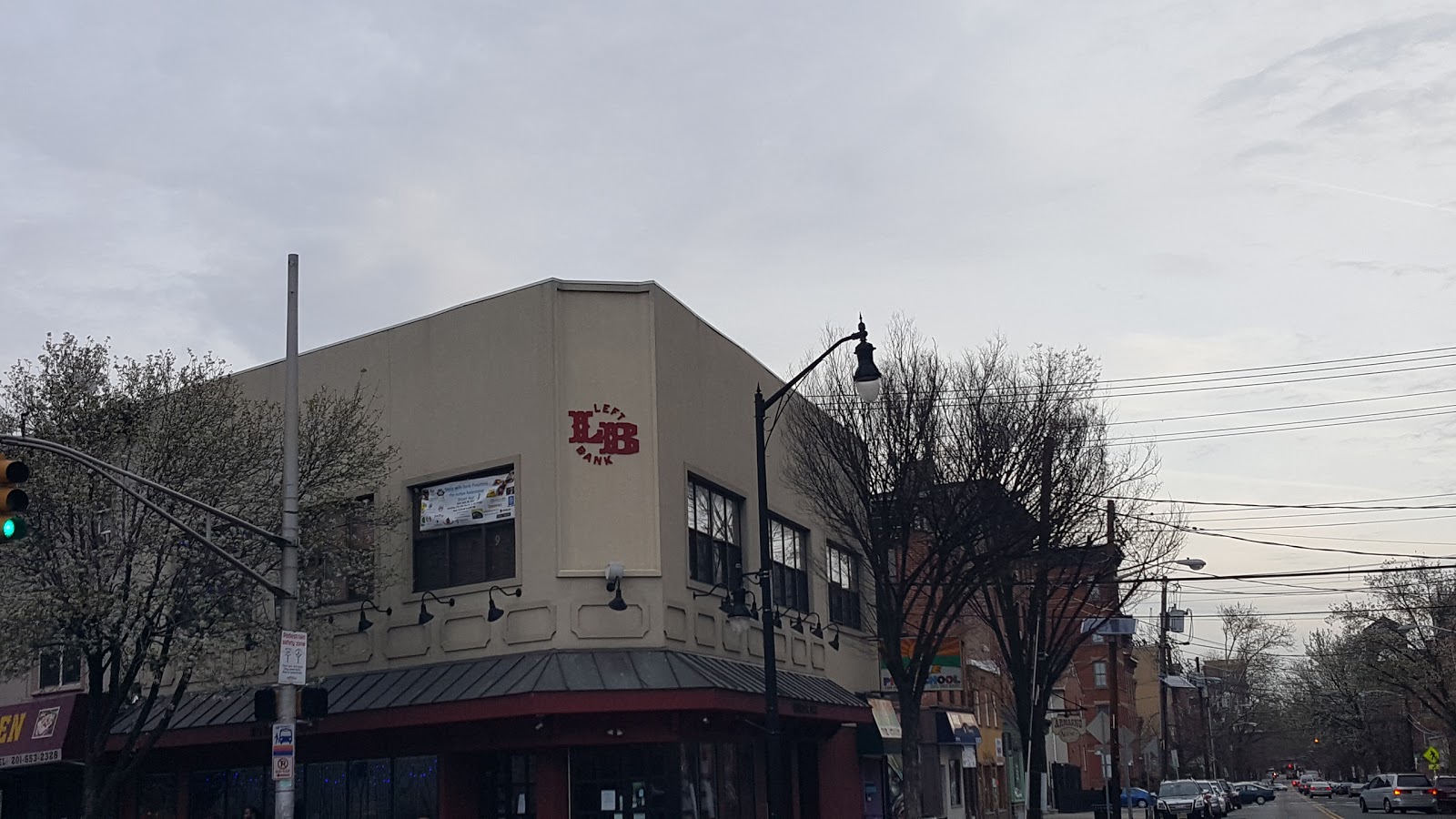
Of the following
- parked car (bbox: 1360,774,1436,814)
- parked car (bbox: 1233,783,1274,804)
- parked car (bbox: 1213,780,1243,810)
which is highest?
parked car (bbox: 1360,774,1436,814)

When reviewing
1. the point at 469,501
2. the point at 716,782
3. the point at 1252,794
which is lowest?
the point at 1252,794

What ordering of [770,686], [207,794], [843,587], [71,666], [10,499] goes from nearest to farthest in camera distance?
[10,499] < [770,686] < [71,666] < [207,794] < [843,587]

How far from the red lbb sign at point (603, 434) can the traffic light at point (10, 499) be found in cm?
1021

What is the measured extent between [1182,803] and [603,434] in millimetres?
32876

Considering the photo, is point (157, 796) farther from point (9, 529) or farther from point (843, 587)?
point (843, 587)

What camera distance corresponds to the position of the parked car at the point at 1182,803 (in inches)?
1827

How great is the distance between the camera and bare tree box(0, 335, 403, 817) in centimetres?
2011

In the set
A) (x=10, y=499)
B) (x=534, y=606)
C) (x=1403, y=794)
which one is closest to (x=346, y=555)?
(x=534, y=606)

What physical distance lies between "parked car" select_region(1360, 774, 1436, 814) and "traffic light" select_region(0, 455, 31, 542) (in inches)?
2302

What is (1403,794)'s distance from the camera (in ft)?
187

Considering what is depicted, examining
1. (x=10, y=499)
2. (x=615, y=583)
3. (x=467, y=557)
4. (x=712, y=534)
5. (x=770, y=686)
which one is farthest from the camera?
(x=712, y=534)

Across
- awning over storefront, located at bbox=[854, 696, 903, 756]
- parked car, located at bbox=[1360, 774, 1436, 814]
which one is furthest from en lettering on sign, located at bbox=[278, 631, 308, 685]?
parked car, located at bbox=[1360, 774, 1436, 814]

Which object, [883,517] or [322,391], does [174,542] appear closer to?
[322,391]

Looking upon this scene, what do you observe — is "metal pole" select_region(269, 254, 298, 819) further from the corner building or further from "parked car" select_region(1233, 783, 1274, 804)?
"parked car" select_region(1233, 783, 1274, 804)
